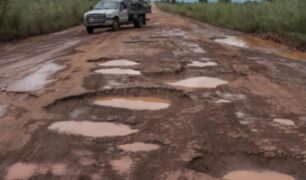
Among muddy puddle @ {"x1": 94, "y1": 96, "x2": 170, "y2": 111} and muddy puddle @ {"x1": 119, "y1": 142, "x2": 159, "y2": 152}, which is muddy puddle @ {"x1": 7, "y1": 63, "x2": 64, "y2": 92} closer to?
muddy puddle @ {"x1": 94, "y1": 96, "x2": 170, "y2": 111}

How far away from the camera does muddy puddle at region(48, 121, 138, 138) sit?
7.07 meters

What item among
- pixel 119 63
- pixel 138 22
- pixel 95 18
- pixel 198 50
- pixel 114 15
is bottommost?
pixel 138 22

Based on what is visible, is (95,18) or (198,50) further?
(95,18)

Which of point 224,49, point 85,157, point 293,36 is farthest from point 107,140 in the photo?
point 293,36

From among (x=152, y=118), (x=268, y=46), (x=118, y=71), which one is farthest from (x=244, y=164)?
(x=268, y=46)

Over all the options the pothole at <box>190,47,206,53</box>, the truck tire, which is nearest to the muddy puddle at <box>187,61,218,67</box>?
the pothole at <box>190,47,206,53</box>

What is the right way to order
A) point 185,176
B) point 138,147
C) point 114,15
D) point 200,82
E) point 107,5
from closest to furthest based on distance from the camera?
point 185,176, point 138,147, point 200,82, point 114,15, point 107,5

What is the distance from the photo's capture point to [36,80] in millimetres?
11289

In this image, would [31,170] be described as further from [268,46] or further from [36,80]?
[268,46]

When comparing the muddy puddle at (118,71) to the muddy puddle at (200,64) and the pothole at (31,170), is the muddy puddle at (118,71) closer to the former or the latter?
the muddy puddle at (200,64)

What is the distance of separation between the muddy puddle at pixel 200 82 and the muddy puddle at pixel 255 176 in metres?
4.40

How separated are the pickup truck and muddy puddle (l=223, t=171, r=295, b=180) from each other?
824 inches

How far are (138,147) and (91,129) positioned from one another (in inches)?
43.0

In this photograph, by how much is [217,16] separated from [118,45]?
2028 cm
